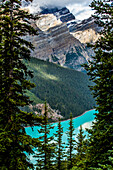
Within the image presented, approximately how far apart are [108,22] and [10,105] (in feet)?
30.5

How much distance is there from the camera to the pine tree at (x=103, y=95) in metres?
8.91

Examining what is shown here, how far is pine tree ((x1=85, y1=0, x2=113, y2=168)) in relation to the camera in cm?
891

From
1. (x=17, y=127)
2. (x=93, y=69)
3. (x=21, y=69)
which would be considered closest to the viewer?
(x=17, y=127)

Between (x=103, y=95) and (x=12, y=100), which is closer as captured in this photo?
(x=12, y=100)

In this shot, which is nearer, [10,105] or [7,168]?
[7,168]

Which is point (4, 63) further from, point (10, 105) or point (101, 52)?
point (101, 52)

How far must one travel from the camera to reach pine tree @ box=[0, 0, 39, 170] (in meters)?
8.32

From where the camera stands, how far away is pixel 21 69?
10.2 metres

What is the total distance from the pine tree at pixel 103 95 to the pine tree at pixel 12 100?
3.76 metres

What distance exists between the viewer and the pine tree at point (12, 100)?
8320 millimetres

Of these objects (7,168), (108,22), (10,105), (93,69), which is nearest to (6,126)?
(10,105)

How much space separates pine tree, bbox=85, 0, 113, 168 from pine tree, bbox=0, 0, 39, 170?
3.76m

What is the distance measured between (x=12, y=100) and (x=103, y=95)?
18.7ft

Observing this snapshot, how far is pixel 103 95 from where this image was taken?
10.1 meters
